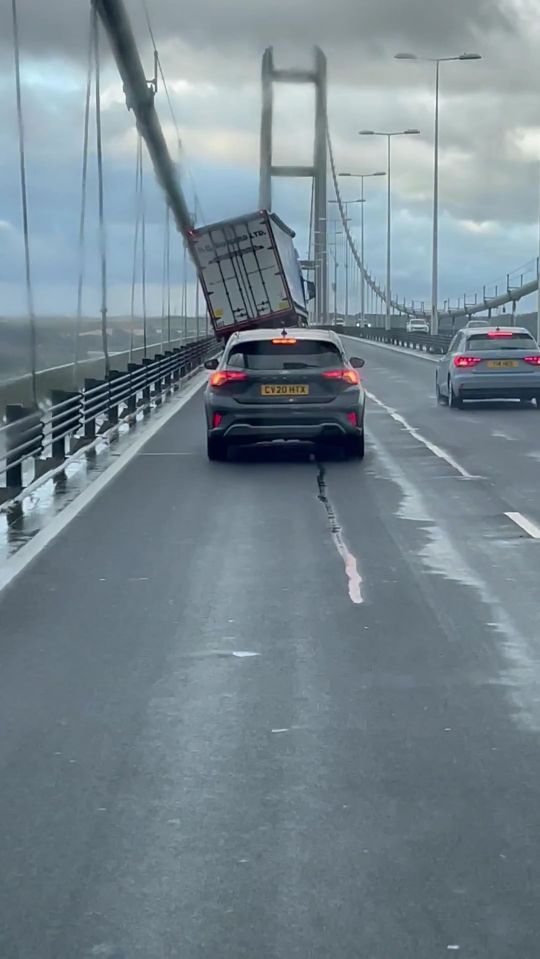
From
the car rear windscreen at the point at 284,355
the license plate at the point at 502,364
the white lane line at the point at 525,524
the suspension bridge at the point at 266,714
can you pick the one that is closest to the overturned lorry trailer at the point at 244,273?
the license plate at the point at 502,364

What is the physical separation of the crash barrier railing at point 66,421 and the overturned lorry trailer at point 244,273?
907cm

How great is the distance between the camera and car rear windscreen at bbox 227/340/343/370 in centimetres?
1817

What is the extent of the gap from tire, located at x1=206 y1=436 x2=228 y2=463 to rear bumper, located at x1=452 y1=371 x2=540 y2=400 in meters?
10.4

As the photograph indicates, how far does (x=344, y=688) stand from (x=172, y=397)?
27.4 metres

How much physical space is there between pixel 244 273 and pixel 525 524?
101 ft

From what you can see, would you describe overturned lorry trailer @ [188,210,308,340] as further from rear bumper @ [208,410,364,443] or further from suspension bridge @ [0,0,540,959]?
suspension bridge @ [0,0,540,959]

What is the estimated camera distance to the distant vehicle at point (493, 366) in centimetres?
2820

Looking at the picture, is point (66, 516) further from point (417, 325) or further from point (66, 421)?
point (417, 325)

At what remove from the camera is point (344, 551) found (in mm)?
11375

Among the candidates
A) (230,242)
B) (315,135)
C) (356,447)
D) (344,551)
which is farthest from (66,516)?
(315,135)

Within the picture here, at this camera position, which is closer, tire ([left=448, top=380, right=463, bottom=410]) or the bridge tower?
→ tire ([left=448, top=380, right=463, bottom=410])

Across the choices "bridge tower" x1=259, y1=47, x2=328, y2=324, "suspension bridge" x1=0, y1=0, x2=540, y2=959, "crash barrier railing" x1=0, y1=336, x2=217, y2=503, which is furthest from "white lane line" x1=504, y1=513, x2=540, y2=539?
"bridge tower" x1=259, y1=47, x2=328, y2=324

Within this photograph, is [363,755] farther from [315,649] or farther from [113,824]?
[315,649]

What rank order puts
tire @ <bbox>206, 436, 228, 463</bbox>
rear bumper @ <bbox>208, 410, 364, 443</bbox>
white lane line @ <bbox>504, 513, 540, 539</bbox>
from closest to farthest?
1. white lane line @ <bbox>504, 513, 540, 539</bbox>
2. rear bumper @ <bbox>208, 410, 364, 443</bbox>
3. tire @ <bbox>206, 436, 228, 463</bbox>
